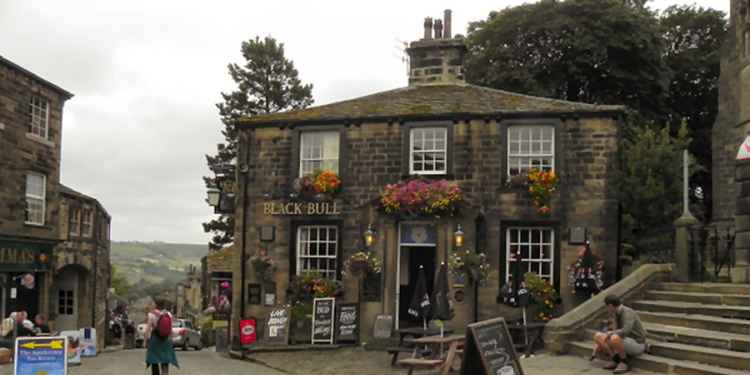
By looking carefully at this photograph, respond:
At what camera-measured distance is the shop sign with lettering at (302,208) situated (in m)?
18.8

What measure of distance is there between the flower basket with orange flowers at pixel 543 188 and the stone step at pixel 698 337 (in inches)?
209

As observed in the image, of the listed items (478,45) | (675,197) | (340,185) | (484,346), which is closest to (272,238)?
(340,185)

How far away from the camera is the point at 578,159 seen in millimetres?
17422

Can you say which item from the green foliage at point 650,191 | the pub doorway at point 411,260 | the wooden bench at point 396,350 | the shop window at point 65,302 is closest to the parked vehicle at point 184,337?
the shop window at point 65,302

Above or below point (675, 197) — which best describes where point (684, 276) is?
below

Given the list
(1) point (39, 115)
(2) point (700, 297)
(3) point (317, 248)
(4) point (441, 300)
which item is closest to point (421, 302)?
(4) point (441, 300)

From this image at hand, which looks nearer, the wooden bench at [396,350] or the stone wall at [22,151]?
the wooden bench at [396,350]

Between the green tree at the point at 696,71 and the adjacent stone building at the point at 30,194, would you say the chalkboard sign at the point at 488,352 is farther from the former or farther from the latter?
the green tree at the point at 696,71

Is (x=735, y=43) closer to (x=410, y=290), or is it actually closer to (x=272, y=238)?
(x=410, y=290)

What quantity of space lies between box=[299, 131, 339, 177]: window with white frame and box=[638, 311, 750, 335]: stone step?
8.58m

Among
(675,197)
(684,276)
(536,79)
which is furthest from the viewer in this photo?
(536,79)

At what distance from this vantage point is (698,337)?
11.0 meters

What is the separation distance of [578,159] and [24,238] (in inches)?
659

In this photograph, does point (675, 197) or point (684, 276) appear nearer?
point (684, 276)
